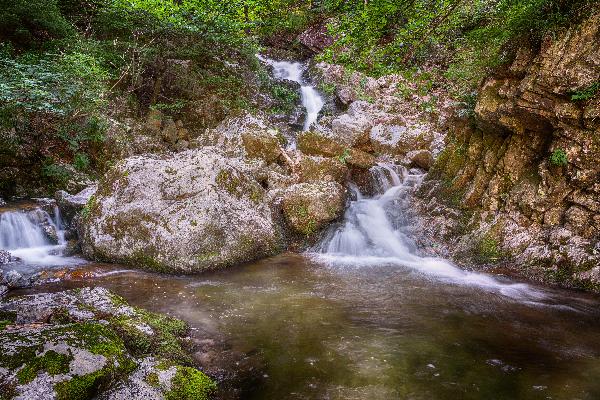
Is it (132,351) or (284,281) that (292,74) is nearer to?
(284,281)

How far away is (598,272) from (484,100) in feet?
12.3

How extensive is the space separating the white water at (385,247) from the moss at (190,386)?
4.70 meters

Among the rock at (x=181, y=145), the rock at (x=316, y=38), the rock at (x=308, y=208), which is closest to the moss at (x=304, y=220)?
the rock at (x=308, y=208)

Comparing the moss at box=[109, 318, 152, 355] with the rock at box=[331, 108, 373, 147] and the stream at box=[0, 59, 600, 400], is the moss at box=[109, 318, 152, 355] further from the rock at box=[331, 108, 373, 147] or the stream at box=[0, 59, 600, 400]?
the rock at box=[331, 108, 373, 147]

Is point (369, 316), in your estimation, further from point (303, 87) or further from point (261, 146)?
point (303, 87)

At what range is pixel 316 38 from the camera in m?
20.8

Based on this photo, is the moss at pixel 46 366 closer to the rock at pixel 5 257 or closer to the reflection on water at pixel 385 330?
the reflection on water at pixel 385 330

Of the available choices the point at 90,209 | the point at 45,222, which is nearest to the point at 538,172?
the point at 90,209

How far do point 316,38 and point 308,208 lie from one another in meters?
14.9

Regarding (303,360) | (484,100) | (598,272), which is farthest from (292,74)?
(303,360)

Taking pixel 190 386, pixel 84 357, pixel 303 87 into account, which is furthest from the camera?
pixel 303 87

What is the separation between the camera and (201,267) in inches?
275

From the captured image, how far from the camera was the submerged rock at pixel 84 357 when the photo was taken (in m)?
2.76

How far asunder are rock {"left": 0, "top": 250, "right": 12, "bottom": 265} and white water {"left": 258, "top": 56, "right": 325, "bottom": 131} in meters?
10.3
